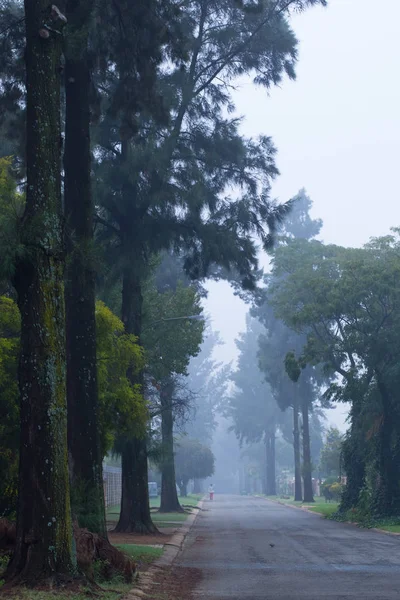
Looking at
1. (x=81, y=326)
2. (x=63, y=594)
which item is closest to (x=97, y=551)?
(x=63, y=594)

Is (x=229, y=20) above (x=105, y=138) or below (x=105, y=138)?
above

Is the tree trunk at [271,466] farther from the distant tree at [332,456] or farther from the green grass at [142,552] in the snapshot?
the green grass at [142,552]

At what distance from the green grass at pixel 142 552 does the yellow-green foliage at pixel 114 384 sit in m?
2.85

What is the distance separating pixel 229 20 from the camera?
26359mm

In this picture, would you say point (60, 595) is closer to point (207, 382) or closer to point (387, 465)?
point (387, 465)

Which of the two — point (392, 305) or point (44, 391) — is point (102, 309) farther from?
point (392, 305)

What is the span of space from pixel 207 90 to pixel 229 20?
224 centimetres

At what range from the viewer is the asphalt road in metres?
13.1

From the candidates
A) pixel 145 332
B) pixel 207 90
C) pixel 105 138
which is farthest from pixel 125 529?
pixel 207 90

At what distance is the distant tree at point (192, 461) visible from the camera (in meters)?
90.2

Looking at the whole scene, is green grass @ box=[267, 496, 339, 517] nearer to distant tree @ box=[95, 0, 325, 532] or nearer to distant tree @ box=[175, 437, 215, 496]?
distant tree @ box=[95, 0, 325, 532]

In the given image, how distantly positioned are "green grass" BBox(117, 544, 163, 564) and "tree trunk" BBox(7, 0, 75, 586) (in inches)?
252

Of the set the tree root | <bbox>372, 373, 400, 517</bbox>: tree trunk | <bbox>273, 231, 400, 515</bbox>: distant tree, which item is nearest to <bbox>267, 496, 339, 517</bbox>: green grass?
<bbox>273, 231, 400, 515</bbox>: distant tree

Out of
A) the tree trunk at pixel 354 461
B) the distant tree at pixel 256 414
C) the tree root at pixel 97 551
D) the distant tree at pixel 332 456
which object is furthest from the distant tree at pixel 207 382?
the tree root at pixel 97 551
